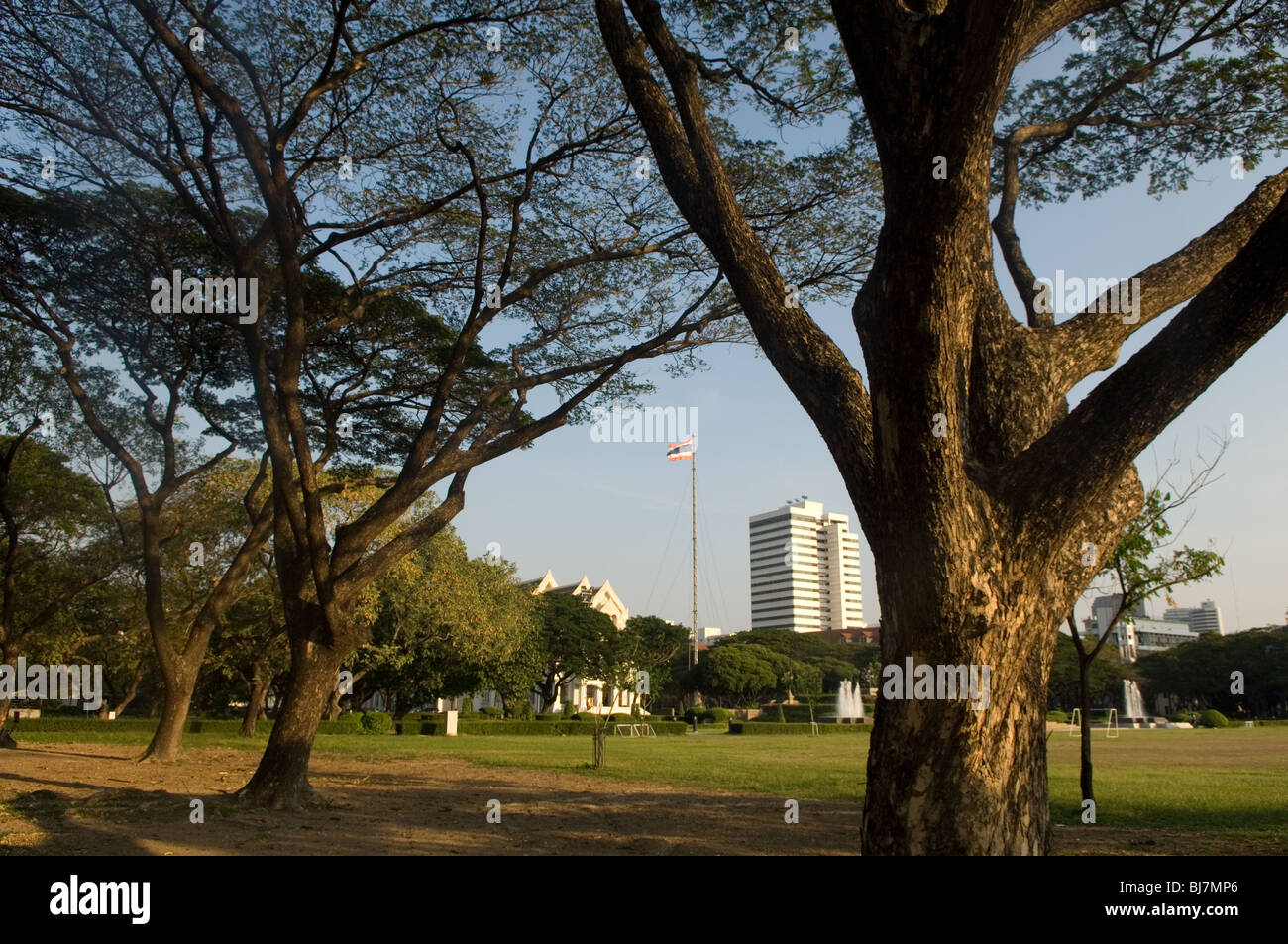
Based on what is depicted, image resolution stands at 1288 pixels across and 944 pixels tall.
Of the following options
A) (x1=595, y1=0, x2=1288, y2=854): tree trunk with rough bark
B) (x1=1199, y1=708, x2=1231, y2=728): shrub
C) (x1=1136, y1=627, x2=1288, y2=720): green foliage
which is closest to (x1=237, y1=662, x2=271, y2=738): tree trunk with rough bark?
(x1=595, y1=0, x2=1288, y2=854): tree trunk with rough bark

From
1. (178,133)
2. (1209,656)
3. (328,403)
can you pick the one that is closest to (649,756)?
(328,403)

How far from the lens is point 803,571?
15375cm

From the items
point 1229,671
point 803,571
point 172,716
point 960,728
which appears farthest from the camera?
point 803,571

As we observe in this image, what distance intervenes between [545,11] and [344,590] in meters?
7.42

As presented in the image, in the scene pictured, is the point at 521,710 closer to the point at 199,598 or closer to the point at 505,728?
the point at 505,728

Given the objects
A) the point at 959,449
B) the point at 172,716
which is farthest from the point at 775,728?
the point at 959,449

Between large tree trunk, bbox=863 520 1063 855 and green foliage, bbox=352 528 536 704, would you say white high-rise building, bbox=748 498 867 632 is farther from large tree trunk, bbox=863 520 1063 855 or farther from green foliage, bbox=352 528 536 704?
large tree trunk, bbox=863 520 1063 855

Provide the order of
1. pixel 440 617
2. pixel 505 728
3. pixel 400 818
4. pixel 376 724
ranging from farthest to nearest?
pixel 505 728, pixel 376 724, pixel 440 617, pixel 400 818

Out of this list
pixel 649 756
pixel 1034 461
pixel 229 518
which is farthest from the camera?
pixel 229 518

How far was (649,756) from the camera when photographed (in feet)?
68.5

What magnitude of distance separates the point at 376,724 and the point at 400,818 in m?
A: 29.7

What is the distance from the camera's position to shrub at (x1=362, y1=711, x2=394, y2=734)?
3659 centimetres

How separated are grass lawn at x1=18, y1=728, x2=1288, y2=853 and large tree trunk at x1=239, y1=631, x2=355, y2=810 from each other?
6.14 meters

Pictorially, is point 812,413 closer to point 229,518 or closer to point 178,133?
point 178,133
